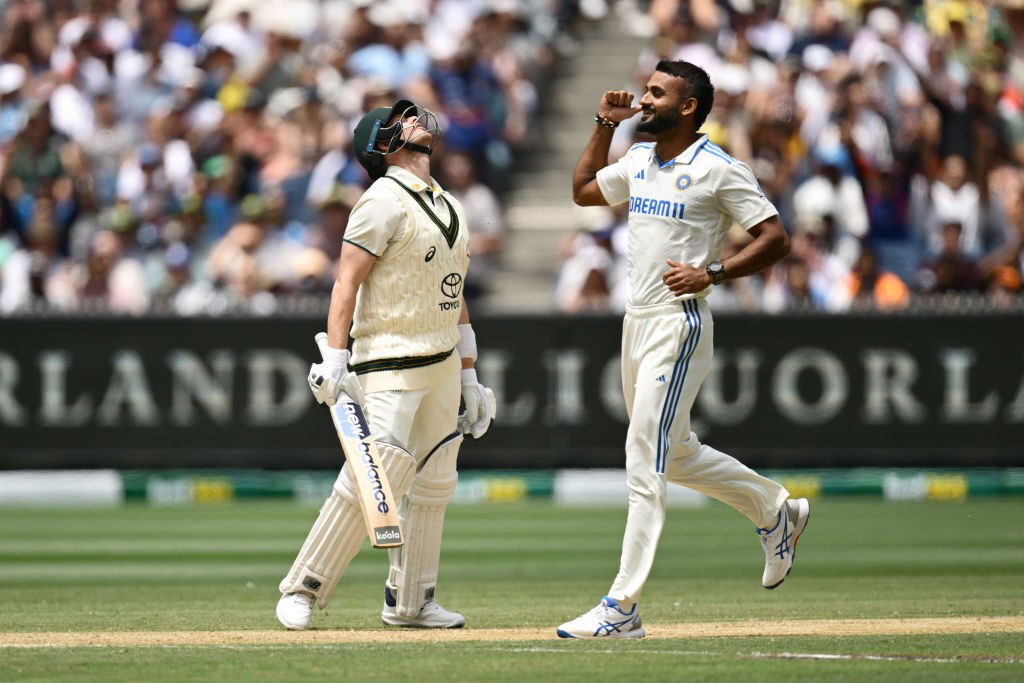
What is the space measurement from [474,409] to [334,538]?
862 mm

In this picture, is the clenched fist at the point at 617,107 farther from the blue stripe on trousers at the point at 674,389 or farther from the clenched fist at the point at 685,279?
the blue stripe on trousers at the point at 674,389

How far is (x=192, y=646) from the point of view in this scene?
7.30 m

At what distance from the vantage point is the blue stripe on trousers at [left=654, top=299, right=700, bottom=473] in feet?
24.9

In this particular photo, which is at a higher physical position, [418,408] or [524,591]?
[418,408]

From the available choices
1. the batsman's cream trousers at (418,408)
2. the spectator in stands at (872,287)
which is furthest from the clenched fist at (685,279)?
the spectator in stands at (872,287)

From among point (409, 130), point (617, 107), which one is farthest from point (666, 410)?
point (409, 130)

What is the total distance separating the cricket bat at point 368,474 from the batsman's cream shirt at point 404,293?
7.4 inches

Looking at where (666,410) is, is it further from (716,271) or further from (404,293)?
(404,293)

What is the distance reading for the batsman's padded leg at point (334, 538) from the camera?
310 inches

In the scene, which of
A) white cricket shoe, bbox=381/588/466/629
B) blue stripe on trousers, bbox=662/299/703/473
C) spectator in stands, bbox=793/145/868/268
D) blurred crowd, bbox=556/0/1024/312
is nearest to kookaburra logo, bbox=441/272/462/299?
blue stripe on trousers, bbox=662/299/703/473

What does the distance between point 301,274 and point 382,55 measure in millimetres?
3230

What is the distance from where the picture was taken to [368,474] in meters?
7.64

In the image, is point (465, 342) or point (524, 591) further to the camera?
point (524, 591)

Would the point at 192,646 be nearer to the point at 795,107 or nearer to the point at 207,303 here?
the point at 207,303
